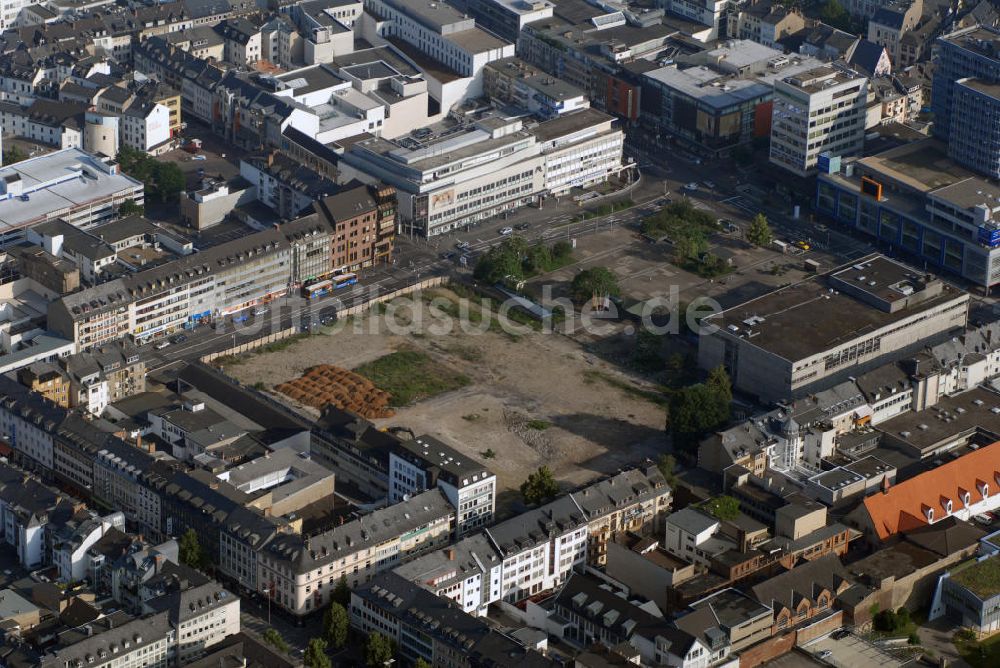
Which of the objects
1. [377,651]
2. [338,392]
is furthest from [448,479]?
[338,392]

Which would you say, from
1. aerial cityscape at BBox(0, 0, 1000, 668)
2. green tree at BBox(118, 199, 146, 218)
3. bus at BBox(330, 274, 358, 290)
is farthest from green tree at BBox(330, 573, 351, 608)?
green tree at BBox(118, 199, 146, 218)

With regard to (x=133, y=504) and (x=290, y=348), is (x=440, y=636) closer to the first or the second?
(x=133, y=504)

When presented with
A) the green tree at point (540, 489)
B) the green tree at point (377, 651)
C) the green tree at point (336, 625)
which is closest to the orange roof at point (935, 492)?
the green tree at point (540, 489)

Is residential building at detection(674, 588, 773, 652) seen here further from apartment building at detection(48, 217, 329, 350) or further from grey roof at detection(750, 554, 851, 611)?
apartment building at detection(48, 217, 329, 350)

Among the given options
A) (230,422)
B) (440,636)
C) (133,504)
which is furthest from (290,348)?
(440,636)

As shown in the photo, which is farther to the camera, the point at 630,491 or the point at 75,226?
the point at 75,226
